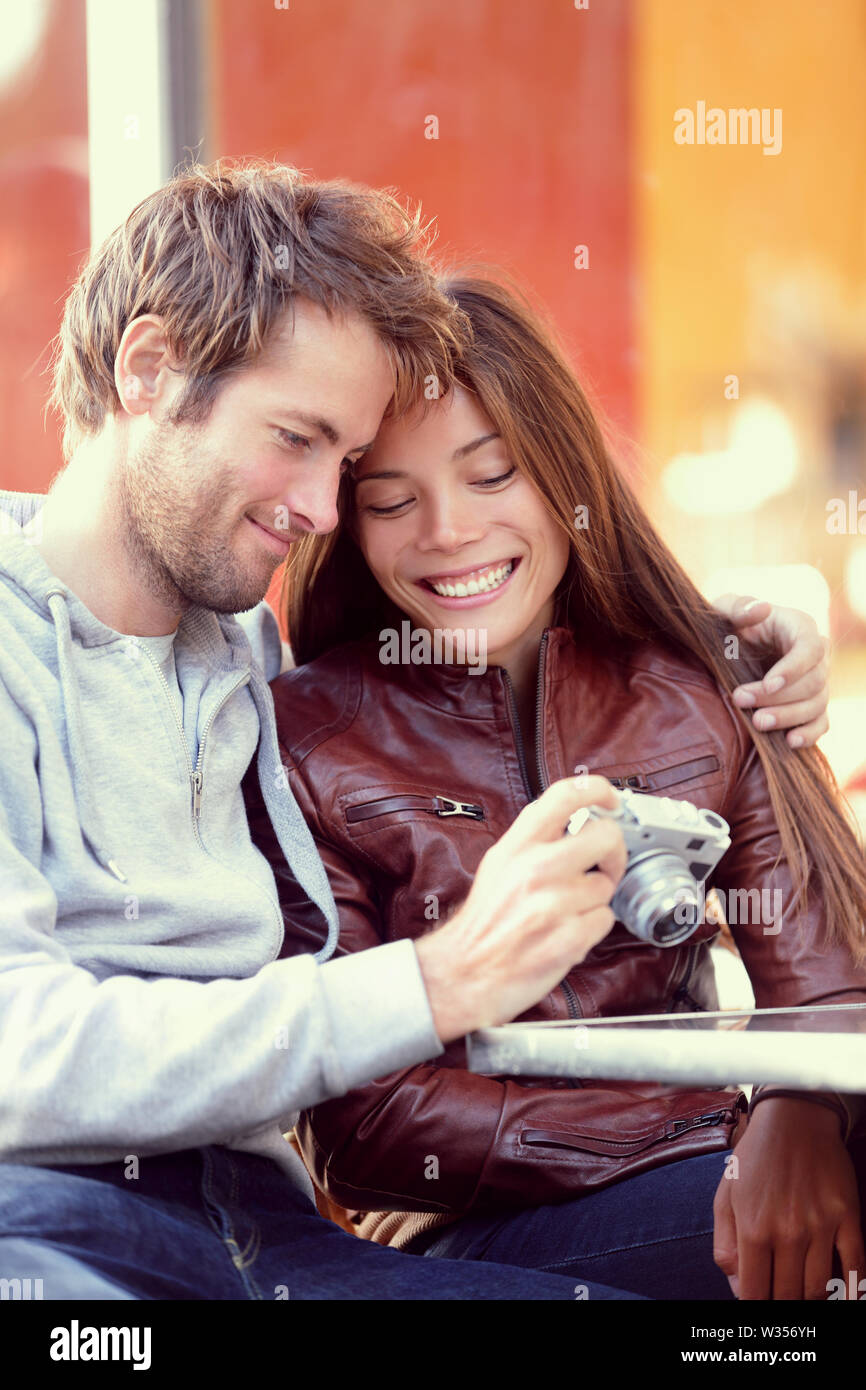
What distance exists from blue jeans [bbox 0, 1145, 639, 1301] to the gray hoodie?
4 centimetres

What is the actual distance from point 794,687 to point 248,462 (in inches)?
26.0

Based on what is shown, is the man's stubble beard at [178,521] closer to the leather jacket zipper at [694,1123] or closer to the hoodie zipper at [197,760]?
the hoodie zipper at [197,760]

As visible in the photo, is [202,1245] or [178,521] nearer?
[202,1245]

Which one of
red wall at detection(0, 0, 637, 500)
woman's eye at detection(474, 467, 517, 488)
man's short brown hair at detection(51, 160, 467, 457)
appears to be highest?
red wall at detection(0, 0, 637, 500)

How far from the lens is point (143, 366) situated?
4.77 feet

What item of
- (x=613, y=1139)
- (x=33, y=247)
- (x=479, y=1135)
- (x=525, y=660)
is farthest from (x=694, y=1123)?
(x=33, y=247)

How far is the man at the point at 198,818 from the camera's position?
3.46 feet

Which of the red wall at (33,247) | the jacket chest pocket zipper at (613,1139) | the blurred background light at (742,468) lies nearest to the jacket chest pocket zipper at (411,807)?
the jacket chest pocket zipper at (613,1139)

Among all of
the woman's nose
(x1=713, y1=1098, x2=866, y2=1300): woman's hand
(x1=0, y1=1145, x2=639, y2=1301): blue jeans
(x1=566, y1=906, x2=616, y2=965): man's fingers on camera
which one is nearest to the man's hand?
(x1=566, y1=906, x2=616, y2=965): man's fingers on camera

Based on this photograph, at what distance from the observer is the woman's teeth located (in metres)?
1.58

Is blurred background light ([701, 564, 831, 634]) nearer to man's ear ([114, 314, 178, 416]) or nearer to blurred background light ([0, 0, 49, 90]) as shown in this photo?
blurred background light ([0, 0, 49, 90])

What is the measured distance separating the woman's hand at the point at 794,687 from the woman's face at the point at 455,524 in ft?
0.88

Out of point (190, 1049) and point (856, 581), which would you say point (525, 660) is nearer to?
point (190, 1049)

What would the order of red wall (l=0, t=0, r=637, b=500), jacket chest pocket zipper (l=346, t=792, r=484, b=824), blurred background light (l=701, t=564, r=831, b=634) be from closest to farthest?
jacket chest pocket zipper (l=346, t=792, r=484, b=824)
red wall (l=0, t=0, r=637, b=500)
blurred background light (l=701, t=564, r=831, b=634)
